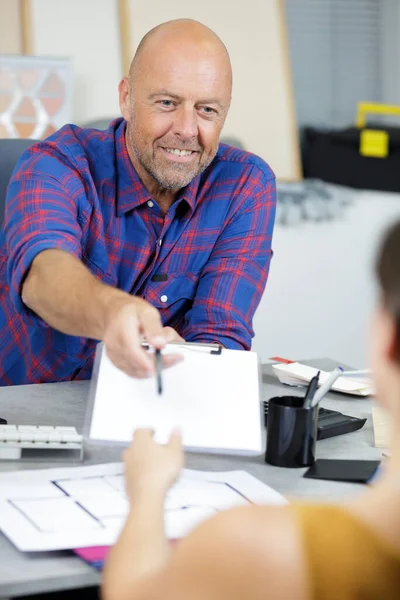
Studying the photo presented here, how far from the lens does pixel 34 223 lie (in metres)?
1.73

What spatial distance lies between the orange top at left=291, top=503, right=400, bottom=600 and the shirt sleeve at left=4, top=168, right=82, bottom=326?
3.34 feet

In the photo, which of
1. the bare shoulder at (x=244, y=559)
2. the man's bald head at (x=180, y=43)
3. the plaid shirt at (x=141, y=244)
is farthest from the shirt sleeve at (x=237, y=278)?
the bare shoulder at (x=244, y=559)

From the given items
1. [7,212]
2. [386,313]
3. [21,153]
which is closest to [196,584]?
[386,313]

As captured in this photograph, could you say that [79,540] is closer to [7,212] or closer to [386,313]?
[386,313]

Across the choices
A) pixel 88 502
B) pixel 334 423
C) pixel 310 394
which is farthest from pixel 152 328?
pixel 334 423

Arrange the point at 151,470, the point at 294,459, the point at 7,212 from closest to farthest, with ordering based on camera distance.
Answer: the point at 151,470, the point at 294,459, the point at 7,212

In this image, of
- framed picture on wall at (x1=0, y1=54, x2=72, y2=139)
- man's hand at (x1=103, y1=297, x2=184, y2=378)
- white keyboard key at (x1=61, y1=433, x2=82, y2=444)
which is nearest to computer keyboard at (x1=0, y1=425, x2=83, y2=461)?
white keyboard key at (x1=61, y1=433, x2=82, y2=444)

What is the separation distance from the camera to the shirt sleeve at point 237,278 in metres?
1.95

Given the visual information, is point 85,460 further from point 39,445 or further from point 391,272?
point 391,272

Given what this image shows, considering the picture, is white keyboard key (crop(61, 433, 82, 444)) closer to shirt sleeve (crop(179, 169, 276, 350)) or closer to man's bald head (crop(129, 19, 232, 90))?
shirt sleeve (crop(179, 169, 276, 350))

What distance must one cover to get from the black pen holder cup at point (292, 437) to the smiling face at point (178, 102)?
2.35ft

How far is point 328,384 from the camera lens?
1507mm

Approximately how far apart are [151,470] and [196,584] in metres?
0.26

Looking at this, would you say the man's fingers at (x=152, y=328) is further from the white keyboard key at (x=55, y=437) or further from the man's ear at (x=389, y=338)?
the man's ear at (x=389, y=338)
